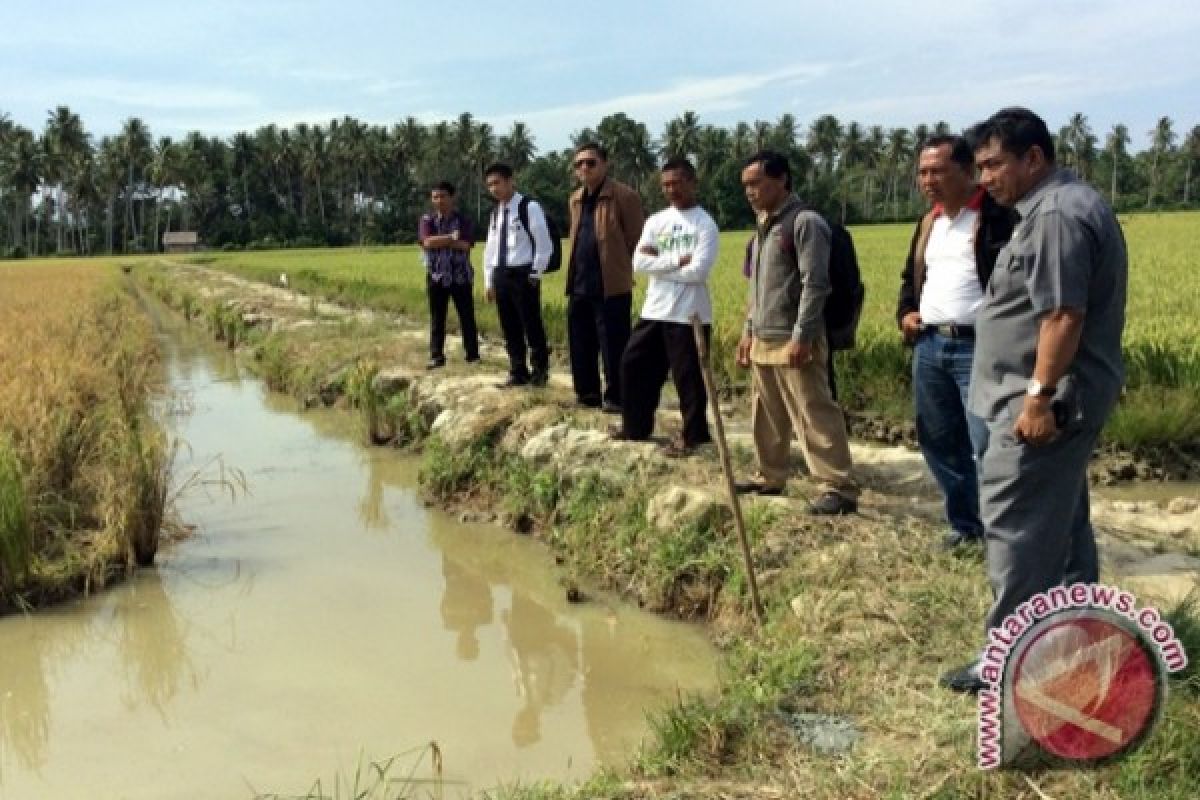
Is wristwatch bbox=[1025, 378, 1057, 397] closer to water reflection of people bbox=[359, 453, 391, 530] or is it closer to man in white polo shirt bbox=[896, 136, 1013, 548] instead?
man in white polo shirt bbox=[896, 136, 1013, 548]

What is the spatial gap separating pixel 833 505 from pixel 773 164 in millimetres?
1356

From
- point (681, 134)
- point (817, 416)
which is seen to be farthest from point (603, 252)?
point (681, 134)

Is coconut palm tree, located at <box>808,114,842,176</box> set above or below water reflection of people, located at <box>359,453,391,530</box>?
above

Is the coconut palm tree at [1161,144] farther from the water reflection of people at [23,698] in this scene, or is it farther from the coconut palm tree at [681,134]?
the water reflection of people at [23,698]

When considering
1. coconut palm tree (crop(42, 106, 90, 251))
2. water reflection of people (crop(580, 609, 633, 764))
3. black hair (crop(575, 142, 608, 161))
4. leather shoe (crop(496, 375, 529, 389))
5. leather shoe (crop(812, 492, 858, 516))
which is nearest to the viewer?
water reflection of people (crop(580, 609, 633, 764))

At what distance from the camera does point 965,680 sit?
2506mm

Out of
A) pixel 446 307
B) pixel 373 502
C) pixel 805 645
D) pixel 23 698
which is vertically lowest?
pixel 23 698

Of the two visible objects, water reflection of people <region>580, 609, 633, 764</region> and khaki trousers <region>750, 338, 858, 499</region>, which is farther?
khaki trousers <region>750, 338, 858, 499</region>

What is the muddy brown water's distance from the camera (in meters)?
2.89

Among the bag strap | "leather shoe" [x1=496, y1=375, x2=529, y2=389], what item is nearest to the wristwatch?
the bag strap

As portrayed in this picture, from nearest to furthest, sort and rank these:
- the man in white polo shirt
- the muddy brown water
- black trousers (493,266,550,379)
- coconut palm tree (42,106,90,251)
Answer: the muddy brown water → the man in white polo shirt → black trousers (493,266,550,379) → coconut palm tree (42,106,90,251)

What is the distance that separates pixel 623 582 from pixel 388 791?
1637mm

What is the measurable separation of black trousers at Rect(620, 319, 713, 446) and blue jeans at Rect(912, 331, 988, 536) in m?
1.32

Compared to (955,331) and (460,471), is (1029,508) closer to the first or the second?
(955,331)
